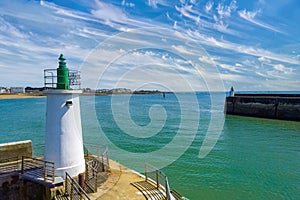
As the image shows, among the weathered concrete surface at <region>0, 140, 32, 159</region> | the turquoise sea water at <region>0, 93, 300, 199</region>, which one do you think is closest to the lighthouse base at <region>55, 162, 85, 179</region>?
the weathered concrete surface at <region>0, 140, 32, 159</region>

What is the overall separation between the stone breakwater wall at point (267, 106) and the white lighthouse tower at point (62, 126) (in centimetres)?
4111

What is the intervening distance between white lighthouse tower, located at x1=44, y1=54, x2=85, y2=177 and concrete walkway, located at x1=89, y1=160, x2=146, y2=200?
122 cm

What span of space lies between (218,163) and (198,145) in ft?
17.8

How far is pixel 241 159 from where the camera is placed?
19.0 meters

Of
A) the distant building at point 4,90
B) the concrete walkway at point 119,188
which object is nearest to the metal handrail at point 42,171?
the concrete walkway at point 119,188

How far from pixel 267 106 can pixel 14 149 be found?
146 feet

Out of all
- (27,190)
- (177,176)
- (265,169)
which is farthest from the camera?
(265,169)

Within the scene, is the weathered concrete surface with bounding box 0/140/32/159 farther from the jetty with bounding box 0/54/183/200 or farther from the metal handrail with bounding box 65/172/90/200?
the metal handrail with bounding box 65/172/90/200

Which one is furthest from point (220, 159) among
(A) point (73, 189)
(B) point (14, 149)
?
(B) point (14, 149)

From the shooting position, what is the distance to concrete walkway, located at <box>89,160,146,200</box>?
7.76 metres

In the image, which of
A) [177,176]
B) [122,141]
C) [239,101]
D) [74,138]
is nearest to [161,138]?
[122,141]

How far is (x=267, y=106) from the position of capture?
151 ft

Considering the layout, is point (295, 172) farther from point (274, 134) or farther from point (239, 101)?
point (239, 101)

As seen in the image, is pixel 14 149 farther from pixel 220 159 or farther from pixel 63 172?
pixel 220 159
